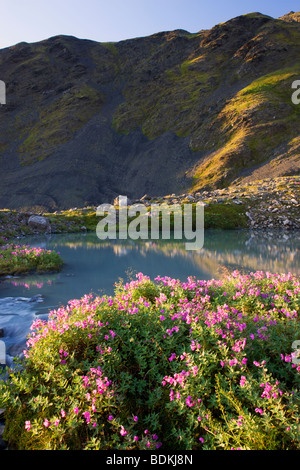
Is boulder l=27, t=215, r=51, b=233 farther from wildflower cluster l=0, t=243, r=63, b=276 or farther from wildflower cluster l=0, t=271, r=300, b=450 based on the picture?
wildflower cluster l=0, t=271, r=300, b=450

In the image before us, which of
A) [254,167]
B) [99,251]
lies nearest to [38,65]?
[254,167]

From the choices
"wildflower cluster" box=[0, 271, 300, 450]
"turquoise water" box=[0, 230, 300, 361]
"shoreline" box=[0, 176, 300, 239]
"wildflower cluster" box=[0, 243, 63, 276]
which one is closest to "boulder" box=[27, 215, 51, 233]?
"shoreline" box=[0, 176, 300, 239]

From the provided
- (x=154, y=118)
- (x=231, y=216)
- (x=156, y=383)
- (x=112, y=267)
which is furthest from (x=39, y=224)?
(x=154, y=118)

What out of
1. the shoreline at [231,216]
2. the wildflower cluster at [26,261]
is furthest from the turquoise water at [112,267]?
the shoreline at [231,216]

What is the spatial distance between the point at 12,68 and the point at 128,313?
23443 centimetres

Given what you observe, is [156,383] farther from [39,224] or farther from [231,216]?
[231,216]

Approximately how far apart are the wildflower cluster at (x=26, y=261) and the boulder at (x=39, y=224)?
21.7 m

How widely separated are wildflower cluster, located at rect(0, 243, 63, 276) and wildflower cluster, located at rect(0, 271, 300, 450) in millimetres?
13819

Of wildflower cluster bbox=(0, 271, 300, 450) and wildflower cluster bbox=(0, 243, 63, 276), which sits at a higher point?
wildflower cluster bbox=(0, 271, 300, 450)

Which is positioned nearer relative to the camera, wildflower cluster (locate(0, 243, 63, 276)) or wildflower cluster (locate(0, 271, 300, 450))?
wildflower cluster (locate(0, 271, 300, 450))

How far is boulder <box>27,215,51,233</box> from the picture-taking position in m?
42.3

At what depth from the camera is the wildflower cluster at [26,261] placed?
19070 millimetres

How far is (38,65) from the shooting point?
18925 centimetres

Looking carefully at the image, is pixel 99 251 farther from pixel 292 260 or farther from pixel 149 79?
pixel 149 79
